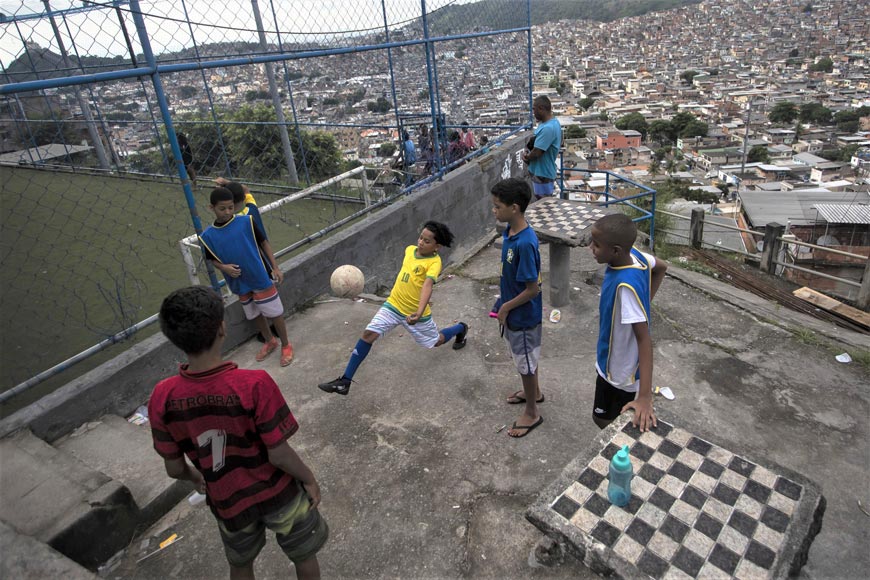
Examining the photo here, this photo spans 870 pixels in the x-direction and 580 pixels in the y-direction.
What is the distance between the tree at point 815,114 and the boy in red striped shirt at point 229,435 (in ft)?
233

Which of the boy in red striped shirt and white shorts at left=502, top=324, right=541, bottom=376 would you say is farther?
white shorts at left=502, top=324, right=541, bottom=376

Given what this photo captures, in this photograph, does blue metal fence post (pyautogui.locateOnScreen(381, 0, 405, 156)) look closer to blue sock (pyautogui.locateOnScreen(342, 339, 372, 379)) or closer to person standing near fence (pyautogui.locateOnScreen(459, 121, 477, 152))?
person standing near fence (pyautogui.locateOnScreen(459, 121, 477, 152))

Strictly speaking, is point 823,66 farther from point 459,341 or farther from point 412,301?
point 412,301

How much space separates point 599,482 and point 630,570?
0.38 m

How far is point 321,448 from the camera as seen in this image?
10.8 feet

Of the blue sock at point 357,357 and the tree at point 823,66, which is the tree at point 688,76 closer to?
the tree at point 823,66

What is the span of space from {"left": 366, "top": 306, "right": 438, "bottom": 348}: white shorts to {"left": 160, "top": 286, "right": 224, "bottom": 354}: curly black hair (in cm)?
199

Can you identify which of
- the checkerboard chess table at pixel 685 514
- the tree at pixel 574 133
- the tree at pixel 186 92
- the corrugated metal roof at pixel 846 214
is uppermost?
the tree at pixel 186 92

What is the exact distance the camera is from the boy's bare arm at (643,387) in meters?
2.21

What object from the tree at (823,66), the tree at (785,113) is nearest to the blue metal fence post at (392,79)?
the tree at (785,113)

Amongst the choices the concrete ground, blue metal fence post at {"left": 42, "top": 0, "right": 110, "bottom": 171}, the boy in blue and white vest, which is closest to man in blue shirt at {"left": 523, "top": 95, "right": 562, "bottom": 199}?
the concrete ground

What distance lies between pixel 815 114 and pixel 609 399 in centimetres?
7005

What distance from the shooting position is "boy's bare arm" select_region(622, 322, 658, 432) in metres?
2.21

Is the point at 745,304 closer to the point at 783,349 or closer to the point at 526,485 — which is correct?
the point at 783,349
